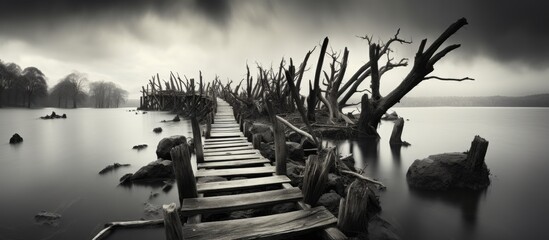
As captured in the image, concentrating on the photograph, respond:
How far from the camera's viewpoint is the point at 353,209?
3693 mm

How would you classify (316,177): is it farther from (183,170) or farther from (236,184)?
(183,170)

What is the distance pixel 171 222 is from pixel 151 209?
431cm

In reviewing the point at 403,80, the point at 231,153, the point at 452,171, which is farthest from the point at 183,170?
the point at 403,80

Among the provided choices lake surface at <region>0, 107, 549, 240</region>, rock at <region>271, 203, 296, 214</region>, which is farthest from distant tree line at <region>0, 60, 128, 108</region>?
rock at <region>271, 203, 296, 214</region>

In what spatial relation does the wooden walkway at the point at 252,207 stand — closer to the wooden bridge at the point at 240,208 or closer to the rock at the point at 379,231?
the wooden bridge at the point at 240,208

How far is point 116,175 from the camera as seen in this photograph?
987cm

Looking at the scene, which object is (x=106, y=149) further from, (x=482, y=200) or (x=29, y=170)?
(x=482, y=200)

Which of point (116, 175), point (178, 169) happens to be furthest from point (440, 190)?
point (116, 175)

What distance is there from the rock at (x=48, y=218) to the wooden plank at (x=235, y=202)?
12.2 ft

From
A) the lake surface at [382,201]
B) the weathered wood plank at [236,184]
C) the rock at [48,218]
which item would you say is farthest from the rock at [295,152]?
the rock at [48,218]

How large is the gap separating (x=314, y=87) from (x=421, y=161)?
20.4ft

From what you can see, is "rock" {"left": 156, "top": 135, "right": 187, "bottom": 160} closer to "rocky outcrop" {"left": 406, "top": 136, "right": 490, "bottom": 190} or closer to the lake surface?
the lake surface

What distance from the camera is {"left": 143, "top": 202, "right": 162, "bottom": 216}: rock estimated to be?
251 inches

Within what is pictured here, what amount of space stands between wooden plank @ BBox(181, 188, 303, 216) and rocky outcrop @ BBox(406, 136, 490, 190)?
185 inches
